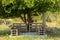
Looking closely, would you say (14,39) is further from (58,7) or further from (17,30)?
(58,7)

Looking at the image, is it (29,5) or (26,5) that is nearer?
(29,5)

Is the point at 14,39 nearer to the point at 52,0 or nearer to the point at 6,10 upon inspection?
the point at 6,10

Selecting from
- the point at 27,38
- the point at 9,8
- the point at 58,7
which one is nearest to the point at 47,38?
the point at 27,38

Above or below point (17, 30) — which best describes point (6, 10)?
above

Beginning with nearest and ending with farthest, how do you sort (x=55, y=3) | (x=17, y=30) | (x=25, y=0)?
(x=25, y=0), (x=55, y=3), (x=17, y=30)

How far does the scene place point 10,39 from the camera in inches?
610

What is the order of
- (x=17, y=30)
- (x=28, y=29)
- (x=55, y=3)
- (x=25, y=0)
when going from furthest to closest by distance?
(x=28, y=29)
(x=17, y=30)
(x=55, y=3)
(x=25, y=0)

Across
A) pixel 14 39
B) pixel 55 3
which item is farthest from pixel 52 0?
pixel 14 39

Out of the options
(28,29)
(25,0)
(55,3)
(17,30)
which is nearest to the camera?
(25,0)

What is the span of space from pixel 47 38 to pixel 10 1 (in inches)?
143

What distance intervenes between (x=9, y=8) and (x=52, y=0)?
3.32 metres

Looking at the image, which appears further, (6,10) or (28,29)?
(28,29)

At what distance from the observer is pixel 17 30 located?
17.2 m

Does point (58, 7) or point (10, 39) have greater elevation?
point (58, 7)
